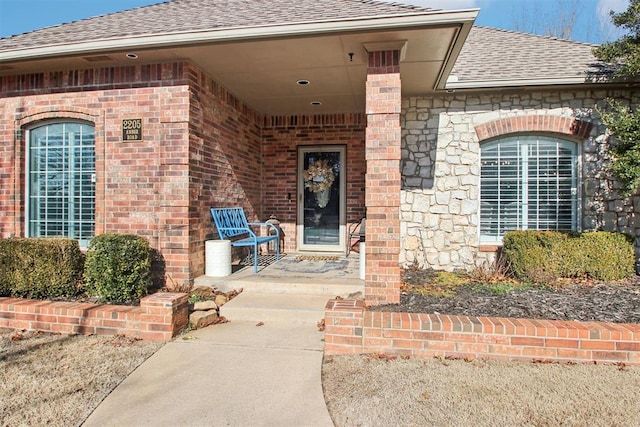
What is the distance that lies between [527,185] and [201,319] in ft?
18.8

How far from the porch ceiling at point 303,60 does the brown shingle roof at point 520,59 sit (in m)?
1.01

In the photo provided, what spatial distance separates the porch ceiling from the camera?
428 cm

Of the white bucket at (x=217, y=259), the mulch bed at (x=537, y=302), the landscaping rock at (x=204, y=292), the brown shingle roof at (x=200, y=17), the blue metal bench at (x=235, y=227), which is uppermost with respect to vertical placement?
the brown shingle roof at (x=200, y=17)

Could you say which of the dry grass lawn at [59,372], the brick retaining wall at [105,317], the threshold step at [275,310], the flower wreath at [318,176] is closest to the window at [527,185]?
the flower wreath at [318,176]

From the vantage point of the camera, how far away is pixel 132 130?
17.0 feet

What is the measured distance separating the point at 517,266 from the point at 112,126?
6253 millimetres

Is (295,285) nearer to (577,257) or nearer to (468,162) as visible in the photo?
(468,162)

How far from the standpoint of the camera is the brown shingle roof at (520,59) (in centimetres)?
608

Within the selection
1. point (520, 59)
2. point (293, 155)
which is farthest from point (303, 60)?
point (520, 59)

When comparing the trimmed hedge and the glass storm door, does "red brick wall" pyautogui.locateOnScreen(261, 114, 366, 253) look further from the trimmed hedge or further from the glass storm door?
the trimmed hedge

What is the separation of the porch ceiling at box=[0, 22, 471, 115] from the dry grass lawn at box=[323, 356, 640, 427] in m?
3.34

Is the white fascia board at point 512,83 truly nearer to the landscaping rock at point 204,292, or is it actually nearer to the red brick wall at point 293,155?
the red brick wall at point 293,155

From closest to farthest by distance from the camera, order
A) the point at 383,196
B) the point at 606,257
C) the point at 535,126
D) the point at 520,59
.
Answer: the point at 383,196 → the point at 606,257 → the point at 535,126 → the point at 520,59

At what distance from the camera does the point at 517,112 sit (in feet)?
20.8
